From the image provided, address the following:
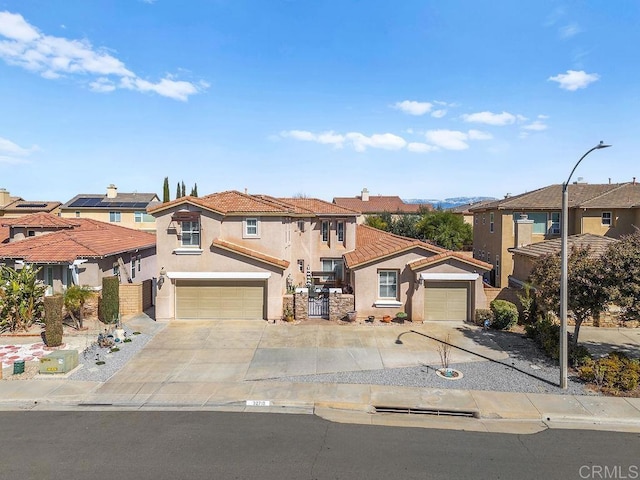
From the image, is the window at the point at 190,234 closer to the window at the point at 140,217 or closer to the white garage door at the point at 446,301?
the white garage door at the point at 446,301

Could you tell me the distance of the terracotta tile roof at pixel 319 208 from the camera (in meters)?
29.0

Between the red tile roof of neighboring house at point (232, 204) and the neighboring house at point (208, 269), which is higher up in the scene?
the red tile roof of neighboring house at point (232, 204)

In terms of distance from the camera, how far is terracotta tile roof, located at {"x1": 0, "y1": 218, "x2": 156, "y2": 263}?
20453mm

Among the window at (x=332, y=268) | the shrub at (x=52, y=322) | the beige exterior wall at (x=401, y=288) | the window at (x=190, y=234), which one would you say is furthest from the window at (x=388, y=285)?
the shrub at (x=52, y=322)

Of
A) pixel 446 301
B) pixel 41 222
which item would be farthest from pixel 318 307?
pixel 41 222

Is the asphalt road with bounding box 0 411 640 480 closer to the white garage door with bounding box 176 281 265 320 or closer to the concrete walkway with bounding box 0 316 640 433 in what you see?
the concrete walkway with bounding box 0 316 640 433

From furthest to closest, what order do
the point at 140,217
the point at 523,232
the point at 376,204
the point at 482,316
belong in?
the point at 376,204 < the point at 140,217 < the point at 523,232 < the point at 482,316

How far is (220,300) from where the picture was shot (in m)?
20.7

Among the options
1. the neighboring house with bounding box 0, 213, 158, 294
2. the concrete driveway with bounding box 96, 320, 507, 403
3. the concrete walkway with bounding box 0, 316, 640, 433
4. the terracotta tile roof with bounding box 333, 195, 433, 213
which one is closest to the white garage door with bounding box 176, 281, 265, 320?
the concrete driveway with bounding box 96, 320, 507, 403

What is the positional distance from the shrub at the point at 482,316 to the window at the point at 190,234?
15.1 metres

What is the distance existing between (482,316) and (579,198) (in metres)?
19.0

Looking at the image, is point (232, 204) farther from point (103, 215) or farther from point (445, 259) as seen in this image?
point (103, 215)

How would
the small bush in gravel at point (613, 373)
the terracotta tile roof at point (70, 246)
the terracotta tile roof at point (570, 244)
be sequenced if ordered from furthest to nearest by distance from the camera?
the terracotta tile roof at point (570, 244) < the terracotta tile roof at point (70, 246) < the small bush in gravel at point (613, 373)

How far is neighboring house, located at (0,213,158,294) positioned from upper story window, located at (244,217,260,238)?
25.2ft
